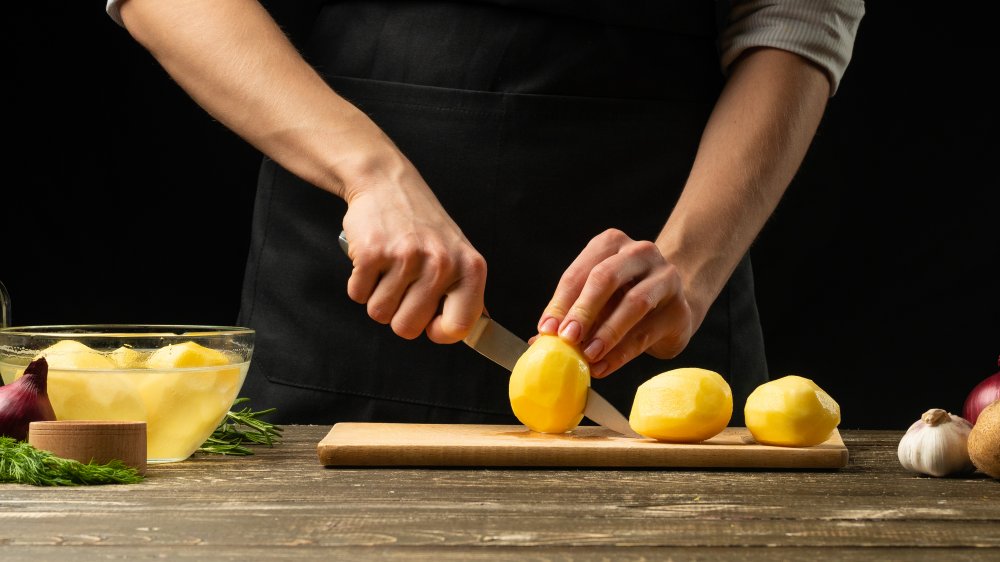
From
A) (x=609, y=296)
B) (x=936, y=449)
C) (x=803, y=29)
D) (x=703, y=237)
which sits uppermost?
(x=803, y=29)

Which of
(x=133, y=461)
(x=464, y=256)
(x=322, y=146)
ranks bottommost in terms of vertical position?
(x=133, y=461)

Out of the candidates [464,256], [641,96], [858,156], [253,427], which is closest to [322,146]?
[464,256]

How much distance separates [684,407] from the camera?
1345 millimetres

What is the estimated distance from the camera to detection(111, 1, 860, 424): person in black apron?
6.23ft

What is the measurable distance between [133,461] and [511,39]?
1.03m

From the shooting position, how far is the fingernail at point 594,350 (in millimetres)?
1481

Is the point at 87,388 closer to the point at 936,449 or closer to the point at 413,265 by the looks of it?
the point at 413,265

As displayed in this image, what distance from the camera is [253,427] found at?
1.52m

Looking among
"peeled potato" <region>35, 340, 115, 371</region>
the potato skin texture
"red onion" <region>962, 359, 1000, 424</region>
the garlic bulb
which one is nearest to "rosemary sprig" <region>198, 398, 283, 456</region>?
"peeled potato" <region>35, 340, 115, 371</region>

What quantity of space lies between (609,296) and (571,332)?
8cm

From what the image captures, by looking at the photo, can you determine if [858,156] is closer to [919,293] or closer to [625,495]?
[919,293]

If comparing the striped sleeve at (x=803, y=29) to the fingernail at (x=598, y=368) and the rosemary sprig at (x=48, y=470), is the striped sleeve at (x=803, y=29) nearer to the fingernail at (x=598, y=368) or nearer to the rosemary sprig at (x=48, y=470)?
the fingernail at (x=598, y=368)

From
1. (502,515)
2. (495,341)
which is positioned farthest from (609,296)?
(502,515)

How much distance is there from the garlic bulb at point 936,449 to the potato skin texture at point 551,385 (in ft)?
1.35
